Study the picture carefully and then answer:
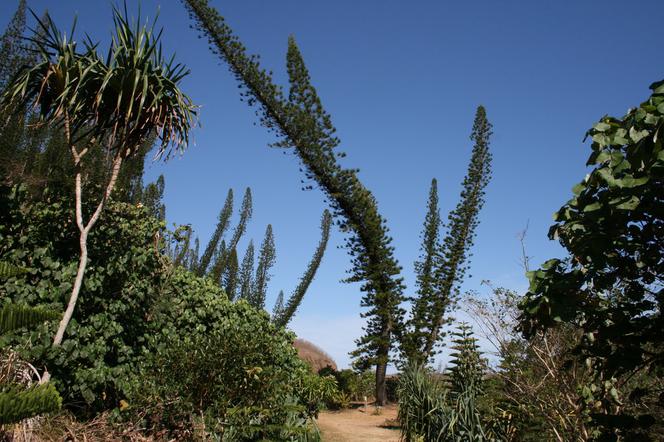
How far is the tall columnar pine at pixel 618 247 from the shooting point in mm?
1956

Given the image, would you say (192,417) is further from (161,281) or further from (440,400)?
(440,400)

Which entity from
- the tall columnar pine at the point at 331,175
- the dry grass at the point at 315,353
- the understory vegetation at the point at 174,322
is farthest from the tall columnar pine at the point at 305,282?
the understory vegetation at the point at 174,322

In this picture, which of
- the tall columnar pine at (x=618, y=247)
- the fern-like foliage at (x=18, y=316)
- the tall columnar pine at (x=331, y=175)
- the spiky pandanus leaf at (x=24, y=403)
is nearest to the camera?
the tall columnar pine at (x=618, y=247)

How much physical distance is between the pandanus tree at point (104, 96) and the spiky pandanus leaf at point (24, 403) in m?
2.35

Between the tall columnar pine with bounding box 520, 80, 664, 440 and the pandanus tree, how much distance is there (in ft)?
13.3

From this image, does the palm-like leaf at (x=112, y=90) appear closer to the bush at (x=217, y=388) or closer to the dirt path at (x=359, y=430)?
the bush at (x=217, y=388)

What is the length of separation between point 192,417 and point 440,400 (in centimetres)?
286

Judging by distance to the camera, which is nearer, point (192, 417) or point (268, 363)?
point (192, 417)

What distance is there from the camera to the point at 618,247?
2082mm

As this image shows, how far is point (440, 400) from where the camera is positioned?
5984 millimetres

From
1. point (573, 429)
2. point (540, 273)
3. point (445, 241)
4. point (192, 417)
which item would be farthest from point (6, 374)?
point (445, 241)

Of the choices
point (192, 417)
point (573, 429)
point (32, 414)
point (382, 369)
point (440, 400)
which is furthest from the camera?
point (382, 369)

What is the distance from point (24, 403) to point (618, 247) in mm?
2870

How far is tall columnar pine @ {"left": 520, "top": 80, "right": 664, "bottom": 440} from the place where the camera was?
1956 mm
